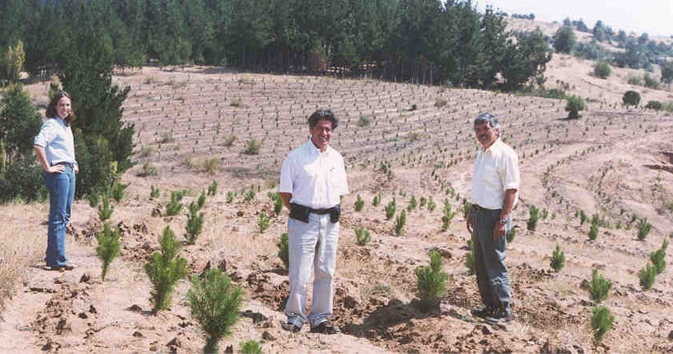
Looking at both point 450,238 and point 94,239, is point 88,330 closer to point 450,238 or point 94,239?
point 94,239

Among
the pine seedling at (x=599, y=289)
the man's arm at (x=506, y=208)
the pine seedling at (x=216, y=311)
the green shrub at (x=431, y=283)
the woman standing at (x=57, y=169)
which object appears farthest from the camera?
the pine seedling at (x=599, y=289)

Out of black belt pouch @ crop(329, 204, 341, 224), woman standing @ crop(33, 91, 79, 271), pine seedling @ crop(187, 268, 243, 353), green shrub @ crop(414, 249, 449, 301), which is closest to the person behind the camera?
pine seedling @ crop(187, 268, 243, 353)

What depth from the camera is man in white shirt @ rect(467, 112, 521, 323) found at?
425cm

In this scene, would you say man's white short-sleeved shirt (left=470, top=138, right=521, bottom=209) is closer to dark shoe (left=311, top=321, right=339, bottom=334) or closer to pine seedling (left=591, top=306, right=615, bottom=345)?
pine seedling (left=591, top=306, right=615, bottom=345)

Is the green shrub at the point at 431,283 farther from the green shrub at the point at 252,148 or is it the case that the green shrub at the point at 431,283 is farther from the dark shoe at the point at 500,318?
the green shrub at the point at 252,148

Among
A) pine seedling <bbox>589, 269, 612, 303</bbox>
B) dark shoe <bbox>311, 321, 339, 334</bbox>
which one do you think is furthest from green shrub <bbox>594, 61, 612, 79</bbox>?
dark shoe <bbox>311, 321, 339, 334</bbox>

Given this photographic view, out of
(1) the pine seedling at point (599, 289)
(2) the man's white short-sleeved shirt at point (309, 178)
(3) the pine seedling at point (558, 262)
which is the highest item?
(2) the man's white short-sleeved shirt at point (309, 178)

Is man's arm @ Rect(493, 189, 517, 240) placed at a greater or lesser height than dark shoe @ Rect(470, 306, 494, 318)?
greater

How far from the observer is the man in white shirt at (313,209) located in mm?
3846

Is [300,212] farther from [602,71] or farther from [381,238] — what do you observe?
[602,71]

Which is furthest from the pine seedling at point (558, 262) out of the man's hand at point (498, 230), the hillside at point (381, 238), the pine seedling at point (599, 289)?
the man's hand at point (498, 230)

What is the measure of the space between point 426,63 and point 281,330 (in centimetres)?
4397

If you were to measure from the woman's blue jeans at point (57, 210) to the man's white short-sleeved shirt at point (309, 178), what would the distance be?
210 cm

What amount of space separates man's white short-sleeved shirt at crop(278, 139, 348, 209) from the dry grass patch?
209cm
